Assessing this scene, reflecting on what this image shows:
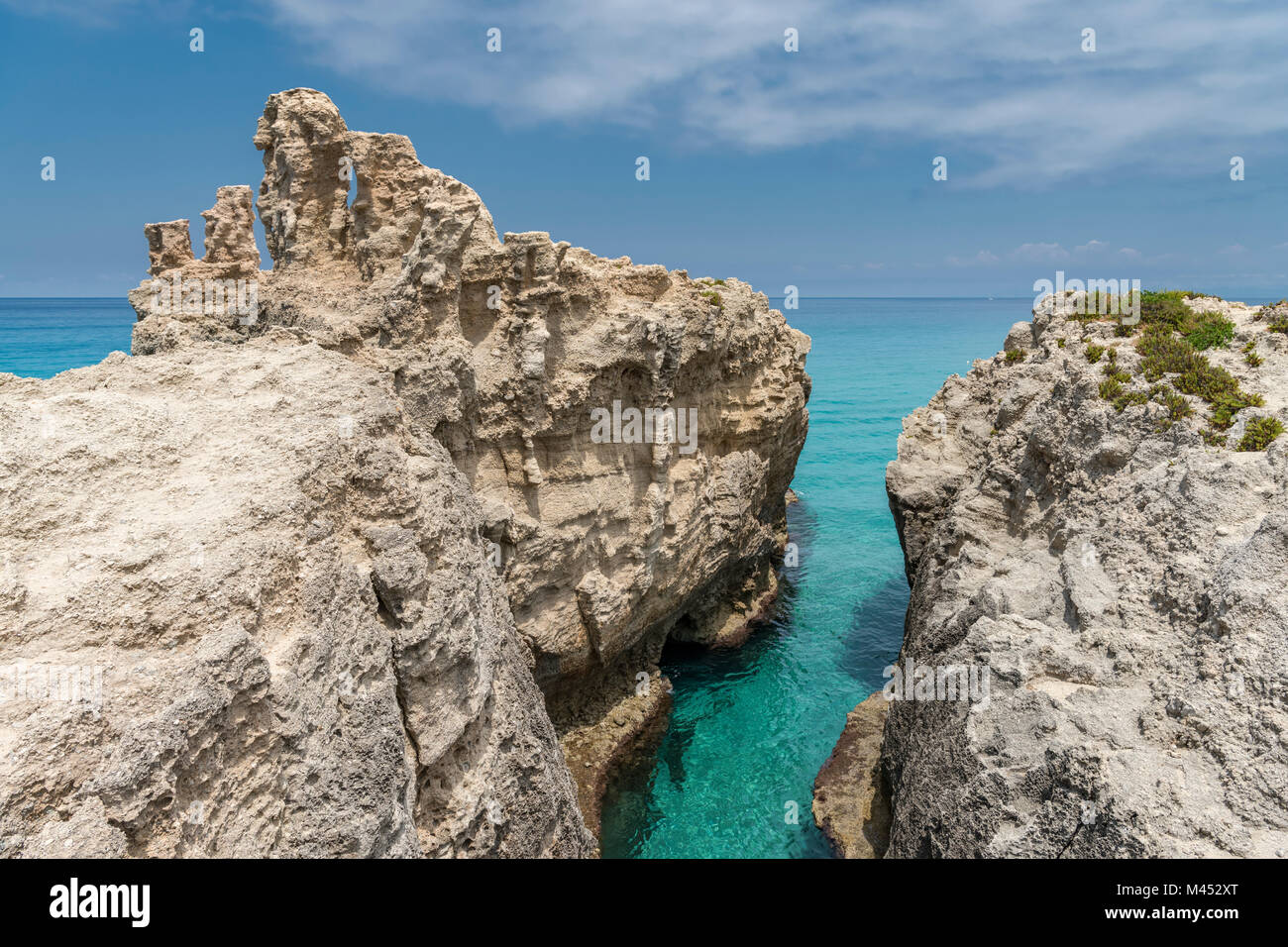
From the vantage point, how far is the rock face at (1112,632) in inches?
376

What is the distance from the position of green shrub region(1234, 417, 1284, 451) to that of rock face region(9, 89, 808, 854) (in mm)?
11679

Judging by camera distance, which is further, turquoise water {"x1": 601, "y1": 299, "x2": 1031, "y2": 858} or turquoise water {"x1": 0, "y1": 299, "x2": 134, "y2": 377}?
turquoise water {"x1": 0, "y1": 299, "x2": 134, "y2": 377}

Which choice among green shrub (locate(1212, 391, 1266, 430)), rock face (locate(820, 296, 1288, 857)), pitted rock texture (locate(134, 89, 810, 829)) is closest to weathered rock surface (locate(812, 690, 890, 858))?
rock face (locate(820, 296, 1288, 857))

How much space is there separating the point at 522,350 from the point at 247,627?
938 centimetres

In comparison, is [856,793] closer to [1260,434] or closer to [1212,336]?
[1260,434]

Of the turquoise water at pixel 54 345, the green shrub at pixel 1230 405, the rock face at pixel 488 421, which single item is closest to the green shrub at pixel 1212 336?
the green shrub at pixel 1230 405

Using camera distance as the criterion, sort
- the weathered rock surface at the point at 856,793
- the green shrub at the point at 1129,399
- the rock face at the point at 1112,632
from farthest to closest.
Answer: the weathered rock surface at the point at 856,793
the green shrub at the point at 1129,399
the rock face at the point at 1112,632

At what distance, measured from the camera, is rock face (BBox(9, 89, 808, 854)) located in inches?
420

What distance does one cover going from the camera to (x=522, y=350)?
53.1ft

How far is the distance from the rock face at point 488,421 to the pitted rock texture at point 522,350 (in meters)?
0.06

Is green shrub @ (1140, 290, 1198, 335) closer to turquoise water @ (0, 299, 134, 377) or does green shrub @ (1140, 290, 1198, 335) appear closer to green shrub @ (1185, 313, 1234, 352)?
green shrub @ (1185, 313, 1234, 352)

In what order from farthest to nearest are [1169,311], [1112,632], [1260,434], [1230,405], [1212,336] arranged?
1. [1169,311]
2. [1212,336]
3. [1230,405]
4. [1260,434]
5. [1112,632]

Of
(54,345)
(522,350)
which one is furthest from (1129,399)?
(54,345)

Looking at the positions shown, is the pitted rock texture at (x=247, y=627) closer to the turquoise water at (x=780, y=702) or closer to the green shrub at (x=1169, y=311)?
the turquoise water at (x=780, y=702)
